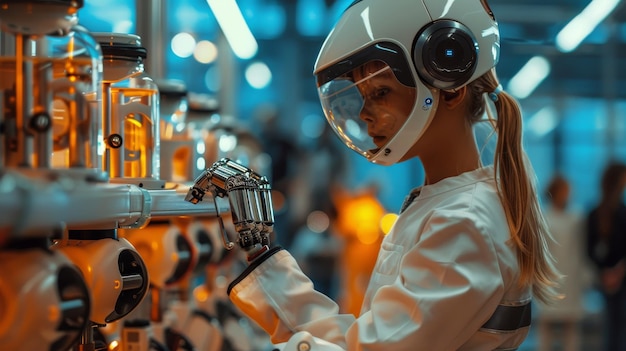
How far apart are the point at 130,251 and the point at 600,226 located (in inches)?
209

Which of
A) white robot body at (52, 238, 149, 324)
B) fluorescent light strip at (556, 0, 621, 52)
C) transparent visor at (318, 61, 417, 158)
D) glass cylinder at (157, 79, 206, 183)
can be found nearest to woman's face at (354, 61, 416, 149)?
transparent visor at (318, 61, 417, 158)

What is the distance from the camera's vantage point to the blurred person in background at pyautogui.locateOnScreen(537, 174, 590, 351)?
7.05m

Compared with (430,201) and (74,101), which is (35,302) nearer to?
(74,101)

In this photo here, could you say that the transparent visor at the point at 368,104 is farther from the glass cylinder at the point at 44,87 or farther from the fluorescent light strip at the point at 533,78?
the fluorescent light strip at the point at 533,78

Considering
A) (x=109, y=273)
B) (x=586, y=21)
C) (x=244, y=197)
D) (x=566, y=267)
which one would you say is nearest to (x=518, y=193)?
(x=244, y=197)

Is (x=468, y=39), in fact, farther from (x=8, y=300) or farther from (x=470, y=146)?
(x=8, y=300)

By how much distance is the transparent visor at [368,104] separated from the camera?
2.13 m

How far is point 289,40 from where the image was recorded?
12414mm

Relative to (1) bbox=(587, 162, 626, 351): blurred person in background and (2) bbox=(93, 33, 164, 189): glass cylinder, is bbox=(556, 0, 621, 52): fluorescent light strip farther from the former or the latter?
(2) bbox=(93, 33, 164, 189): glass cylinder

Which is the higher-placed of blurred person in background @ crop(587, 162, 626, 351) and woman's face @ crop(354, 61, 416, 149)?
woman's face @ crop(354, 61, 416, 149)

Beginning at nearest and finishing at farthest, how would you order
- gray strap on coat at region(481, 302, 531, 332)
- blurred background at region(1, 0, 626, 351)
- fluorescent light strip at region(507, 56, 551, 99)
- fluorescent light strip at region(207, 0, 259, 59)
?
gray strap on coat at region(481, 302, 531, 332)
fluorescent light strip at region(207, 0, 259, 59)
blurred background at region(1, 0, 626, 351)
fluorescent light strip at region(507, 56, 551, 99)

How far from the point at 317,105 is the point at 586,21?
798 centimetres

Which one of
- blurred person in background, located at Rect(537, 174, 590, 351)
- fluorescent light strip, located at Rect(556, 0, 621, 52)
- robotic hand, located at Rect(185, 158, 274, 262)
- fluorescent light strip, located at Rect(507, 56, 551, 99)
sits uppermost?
fluorescent light strip, located at Rect(556, 0, 621, 52)

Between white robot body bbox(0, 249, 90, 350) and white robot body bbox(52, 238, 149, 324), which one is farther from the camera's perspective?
white robot body bbox(52, 238, 149, 324)
